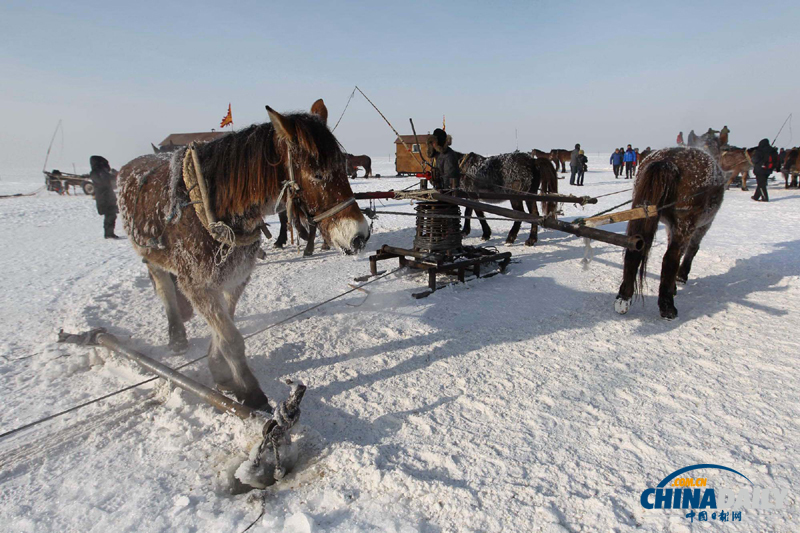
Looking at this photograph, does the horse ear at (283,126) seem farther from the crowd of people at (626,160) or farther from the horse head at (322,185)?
the crowd of people at (626,160)

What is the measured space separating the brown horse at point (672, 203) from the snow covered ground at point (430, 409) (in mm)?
414

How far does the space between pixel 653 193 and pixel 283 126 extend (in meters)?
3.86

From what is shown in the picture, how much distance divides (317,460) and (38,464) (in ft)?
5.26

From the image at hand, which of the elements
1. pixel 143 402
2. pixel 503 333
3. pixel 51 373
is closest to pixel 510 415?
pixel 503 333

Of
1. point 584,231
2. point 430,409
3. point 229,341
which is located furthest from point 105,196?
point 584,231

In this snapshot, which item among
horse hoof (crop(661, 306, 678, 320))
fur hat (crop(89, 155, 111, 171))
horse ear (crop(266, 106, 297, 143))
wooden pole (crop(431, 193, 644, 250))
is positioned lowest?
horse hoof (crop(661, 306, 678, 320))

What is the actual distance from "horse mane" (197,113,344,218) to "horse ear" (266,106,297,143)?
0.02 meters

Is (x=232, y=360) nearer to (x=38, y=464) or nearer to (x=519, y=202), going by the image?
(x=38, y=464)

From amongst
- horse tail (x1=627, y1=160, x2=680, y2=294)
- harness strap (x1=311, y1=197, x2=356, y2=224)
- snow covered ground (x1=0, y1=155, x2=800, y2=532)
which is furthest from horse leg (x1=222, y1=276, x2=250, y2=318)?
horse tail (x1=627, y1=160, x2=680, y2=294)

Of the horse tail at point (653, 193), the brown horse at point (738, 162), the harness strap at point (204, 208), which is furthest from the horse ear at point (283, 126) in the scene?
the brown horse at point (738, 162)

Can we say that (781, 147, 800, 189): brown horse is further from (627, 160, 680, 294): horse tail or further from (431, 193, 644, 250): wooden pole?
(431, 193, 644, 250): wooden pole

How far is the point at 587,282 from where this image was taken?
5.84 meters

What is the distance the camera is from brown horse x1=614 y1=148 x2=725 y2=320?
14.0ft

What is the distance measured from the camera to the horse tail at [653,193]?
425 centimetres
